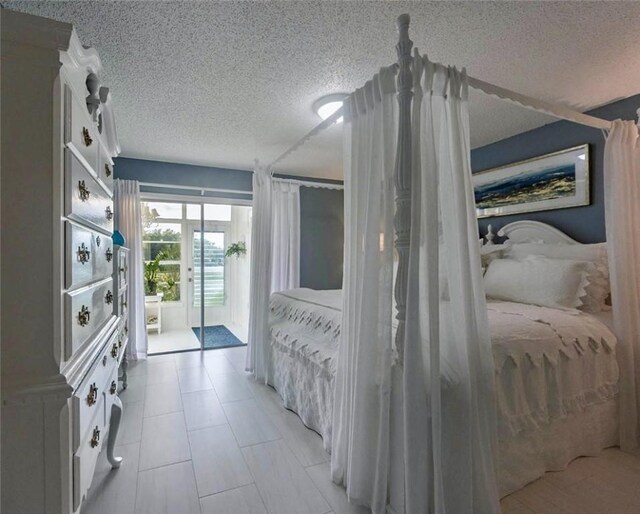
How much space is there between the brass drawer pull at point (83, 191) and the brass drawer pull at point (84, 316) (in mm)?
379

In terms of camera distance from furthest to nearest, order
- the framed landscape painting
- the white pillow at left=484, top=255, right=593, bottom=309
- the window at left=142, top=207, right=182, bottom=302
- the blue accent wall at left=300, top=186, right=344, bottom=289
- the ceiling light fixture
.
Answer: the blue accent wall at left=300, top=186, right=344, bottom=289 < the window at left=142, top=207, right=182, bottom=302 < the framed landscape painting < the ceiling light fixture < the white pillow at left=484, top=255, right=593, bottom=309

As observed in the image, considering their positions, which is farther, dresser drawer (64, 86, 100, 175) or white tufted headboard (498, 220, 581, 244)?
white tufted headboard (498, 220, 581, 244)

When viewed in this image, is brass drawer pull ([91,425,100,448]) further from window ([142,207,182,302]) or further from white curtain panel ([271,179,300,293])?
window ([142,207,182,302])

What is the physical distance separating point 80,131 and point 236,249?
415cm

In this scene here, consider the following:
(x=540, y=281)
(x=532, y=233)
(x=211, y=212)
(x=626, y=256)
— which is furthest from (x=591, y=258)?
(x=211, y=212)

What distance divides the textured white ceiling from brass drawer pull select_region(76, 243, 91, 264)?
1258 millimetres

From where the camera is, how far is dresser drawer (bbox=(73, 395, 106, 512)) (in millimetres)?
1017

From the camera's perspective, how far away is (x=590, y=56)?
2.02 m

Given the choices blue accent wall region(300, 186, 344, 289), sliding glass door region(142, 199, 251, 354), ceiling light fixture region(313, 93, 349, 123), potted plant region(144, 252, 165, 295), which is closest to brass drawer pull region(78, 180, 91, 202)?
ceiling light fixture region(313, 93, 349, 123)

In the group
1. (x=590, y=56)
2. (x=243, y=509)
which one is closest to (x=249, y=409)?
(x=243, y=509)

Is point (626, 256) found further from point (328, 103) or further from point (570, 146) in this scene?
point (328, 103)

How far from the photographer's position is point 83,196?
45.7 inches

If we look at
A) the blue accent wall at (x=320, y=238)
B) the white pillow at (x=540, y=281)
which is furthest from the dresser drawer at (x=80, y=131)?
the blue accent wall at (x=320, y=238)

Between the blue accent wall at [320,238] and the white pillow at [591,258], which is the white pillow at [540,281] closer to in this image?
the white pillow at [591,258]
